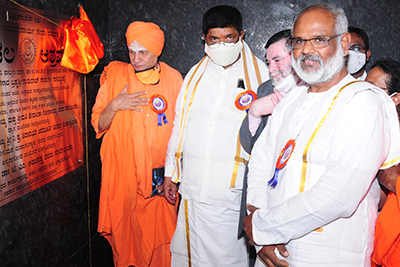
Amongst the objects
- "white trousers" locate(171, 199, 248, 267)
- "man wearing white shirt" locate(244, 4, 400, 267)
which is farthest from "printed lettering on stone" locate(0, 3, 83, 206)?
"man wearing white shirt" locate(244, 4, 400, 267)

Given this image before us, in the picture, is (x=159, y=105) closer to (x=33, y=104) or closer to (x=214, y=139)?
(x=214, y=139)

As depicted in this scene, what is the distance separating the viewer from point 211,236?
2.59 m

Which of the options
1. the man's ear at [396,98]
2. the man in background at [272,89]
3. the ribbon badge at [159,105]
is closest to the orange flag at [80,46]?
the ribbon badge at [159,105]

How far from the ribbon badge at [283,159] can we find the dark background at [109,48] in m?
1.40

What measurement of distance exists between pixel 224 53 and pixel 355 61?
0.93 metres

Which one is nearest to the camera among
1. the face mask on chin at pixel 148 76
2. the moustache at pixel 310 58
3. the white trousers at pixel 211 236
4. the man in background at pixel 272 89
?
the moustache at pixel 310 58

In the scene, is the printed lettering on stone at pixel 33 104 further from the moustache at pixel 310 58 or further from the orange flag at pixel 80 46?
the moustache at pixel 310 58

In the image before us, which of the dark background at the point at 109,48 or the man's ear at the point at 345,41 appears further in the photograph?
the dark background at the point at 109,48

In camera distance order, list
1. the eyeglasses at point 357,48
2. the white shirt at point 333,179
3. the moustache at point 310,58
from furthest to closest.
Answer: the eyeglasses at point 357,48, the moustache at point 310,58, the white shirt at point 333,179

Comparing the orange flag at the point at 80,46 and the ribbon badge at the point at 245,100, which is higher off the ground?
the orange flag at the point at 80,46

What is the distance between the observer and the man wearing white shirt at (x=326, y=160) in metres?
1.47

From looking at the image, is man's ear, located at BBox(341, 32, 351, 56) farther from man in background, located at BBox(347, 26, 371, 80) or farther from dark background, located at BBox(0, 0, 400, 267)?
dark background, located at BBox(0, 0, 400, 267)

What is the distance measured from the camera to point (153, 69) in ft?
9.29

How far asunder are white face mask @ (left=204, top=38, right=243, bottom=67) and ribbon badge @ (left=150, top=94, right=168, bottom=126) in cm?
51
